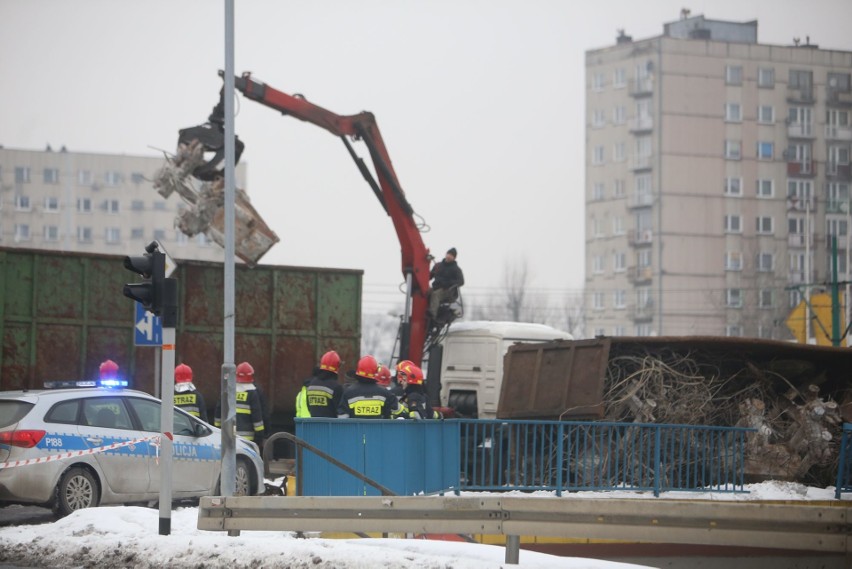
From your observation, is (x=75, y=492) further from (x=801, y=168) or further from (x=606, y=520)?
(x=801, y=168)

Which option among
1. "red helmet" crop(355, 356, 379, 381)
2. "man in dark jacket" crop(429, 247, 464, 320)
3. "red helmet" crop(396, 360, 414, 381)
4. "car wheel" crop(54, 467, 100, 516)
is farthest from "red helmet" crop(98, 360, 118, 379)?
"red helmet" crop(355, 356, 379, 381)

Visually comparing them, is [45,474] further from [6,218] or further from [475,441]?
[6,218]

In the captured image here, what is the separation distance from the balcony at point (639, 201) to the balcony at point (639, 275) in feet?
13.8

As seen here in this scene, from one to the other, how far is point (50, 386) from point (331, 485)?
4.03 meters

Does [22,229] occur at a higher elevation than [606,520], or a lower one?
higher

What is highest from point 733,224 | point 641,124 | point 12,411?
point 641,124

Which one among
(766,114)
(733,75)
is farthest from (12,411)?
(766,114)

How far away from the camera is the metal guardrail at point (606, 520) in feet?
32.4

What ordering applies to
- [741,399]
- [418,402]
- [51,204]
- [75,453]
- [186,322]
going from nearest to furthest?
[75,453], [418,402], [741,399], [186,322], [51,204]

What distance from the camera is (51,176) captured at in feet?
346

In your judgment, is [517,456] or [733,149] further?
[733,149]

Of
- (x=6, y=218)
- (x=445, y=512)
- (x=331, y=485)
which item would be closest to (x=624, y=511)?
(x=445, y=512)

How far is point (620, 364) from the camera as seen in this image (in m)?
17.5

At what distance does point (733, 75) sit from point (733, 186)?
288 inches
